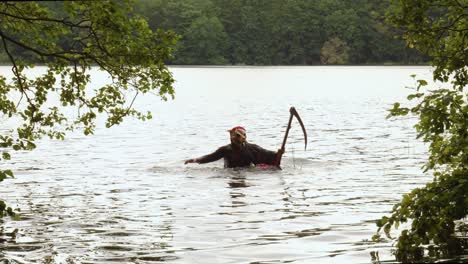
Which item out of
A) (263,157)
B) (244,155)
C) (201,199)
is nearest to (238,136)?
(244,155)

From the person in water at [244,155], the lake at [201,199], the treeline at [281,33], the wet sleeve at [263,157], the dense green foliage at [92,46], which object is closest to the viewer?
the dense green foliage at [92,46]

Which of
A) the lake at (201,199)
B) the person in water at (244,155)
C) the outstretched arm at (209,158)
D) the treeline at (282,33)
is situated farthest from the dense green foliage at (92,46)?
the treeline at (282,33)

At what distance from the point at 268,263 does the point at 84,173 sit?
1215 cm

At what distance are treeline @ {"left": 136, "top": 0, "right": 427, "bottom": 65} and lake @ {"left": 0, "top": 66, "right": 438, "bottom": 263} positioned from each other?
5586 inches

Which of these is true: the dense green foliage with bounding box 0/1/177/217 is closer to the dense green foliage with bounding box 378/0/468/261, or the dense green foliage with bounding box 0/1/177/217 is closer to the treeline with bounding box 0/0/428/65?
the dense green foliage with bounding box 378/0/468/261

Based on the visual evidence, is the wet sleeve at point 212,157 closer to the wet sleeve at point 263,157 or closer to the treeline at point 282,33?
the wet sleeve at point 263,157

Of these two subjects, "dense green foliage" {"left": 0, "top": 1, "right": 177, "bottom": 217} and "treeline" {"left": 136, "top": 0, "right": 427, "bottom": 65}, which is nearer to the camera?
"dense green foliage" {"left": 0, "top": 1, "right": 177, "bottom": 217}

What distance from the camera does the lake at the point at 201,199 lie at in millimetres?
10992

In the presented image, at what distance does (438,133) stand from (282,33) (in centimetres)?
17102

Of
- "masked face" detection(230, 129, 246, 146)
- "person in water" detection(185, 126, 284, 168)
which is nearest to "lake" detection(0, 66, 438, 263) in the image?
"person in water" detection(185, 126, 284, 168)

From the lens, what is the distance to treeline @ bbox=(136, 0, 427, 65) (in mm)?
174375

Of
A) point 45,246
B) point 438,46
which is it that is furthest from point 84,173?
point 438,46

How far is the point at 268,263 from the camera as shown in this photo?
1009cm

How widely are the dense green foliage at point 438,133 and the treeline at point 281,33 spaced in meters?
162
